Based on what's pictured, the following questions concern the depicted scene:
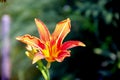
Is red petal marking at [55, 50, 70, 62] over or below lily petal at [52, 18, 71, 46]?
below

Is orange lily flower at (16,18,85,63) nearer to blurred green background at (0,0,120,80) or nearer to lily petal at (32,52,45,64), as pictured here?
lily petal at (32,52,45,64)

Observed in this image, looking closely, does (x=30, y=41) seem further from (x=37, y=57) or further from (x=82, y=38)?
(x=82, y=38)

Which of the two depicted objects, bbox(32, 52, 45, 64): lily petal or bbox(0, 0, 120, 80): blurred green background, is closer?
bbox(32, 52, 45, 64): lily petal

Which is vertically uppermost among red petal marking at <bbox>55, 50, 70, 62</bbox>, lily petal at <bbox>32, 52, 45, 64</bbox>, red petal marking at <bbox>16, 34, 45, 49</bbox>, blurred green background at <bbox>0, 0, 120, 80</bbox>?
blurred green background at <bbox>0, 0, 120, 80</bbox>

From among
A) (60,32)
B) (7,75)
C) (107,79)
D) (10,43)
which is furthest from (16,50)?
(60,32)

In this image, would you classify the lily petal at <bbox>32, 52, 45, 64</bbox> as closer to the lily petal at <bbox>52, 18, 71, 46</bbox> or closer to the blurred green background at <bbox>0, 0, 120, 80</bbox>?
the lily petal at <bbox>52, 18, 71, 46</bbox>

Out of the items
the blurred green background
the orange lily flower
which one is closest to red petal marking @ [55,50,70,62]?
the orange lily flower

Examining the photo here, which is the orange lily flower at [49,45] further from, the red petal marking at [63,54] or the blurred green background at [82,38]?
the blurred green background at [82,38]

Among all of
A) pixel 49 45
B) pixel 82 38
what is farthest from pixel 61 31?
pixel 82 38

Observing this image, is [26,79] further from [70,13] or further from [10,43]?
[70,13]
